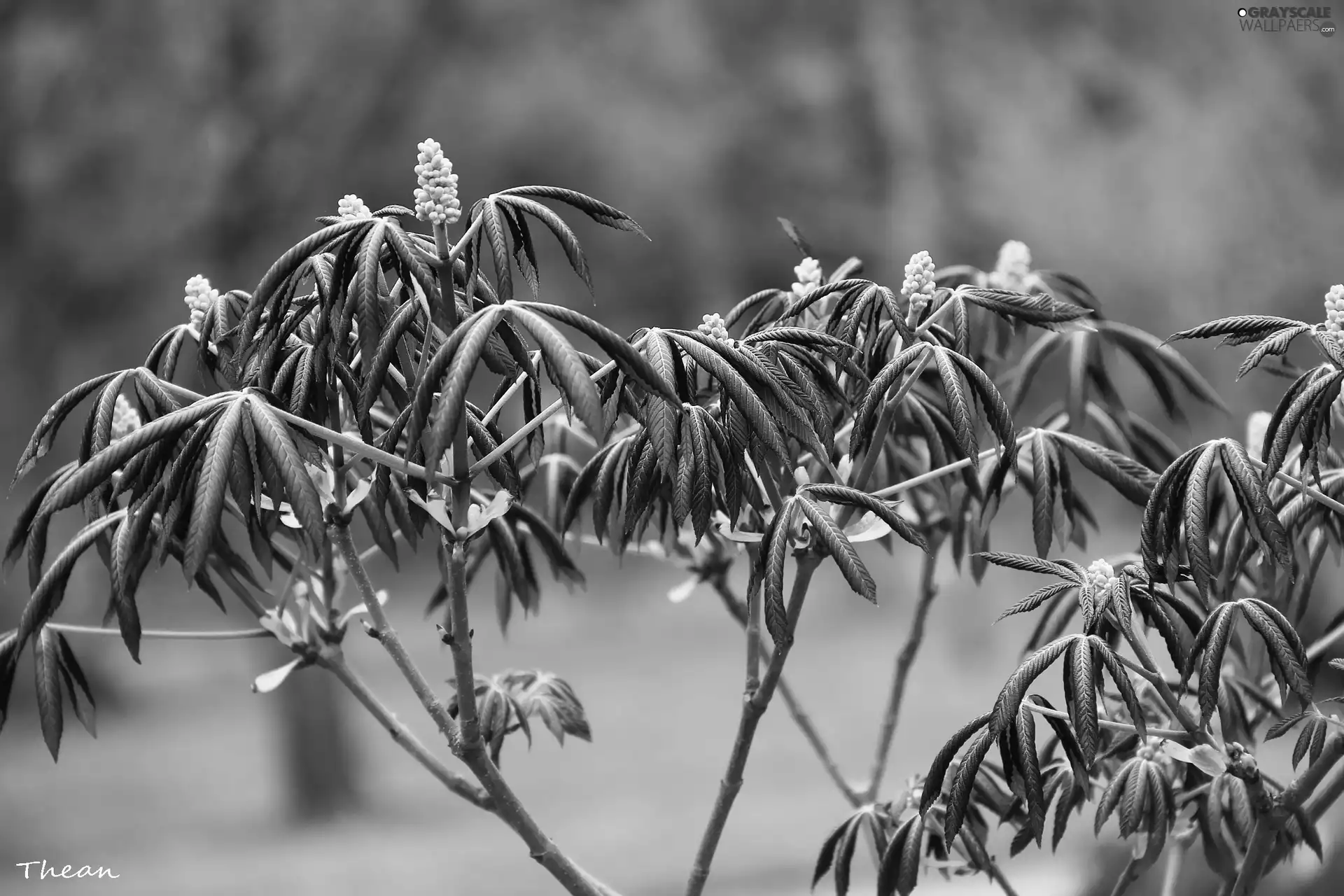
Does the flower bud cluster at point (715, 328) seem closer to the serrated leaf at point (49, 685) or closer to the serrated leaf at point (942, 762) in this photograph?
the serrated leaf at point (942, 762)

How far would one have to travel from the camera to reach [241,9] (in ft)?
9.72

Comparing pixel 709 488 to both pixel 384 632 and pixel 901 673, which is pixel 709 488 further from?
pixel 901 673

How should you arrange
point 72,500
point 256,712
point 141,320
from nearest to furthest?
1. point 72,500
2. point 141,320
3. point 256,712

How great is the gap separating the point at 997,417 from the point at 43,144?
283 cm

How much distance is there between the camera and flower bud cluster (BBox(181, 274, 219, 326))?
0.75 meters

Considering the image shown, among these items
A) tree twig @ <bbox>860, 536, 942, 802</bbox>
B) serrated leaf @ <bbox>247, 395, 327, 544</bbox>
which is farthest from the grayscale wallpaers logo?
serrated leaf @ <bbox>247, 395, 327, 544</bbox>

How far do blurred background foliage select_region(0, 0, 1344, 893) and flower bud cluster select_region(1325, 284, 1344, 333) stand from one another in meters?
2.41

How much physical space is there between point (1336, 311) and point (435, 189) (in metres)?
0.51

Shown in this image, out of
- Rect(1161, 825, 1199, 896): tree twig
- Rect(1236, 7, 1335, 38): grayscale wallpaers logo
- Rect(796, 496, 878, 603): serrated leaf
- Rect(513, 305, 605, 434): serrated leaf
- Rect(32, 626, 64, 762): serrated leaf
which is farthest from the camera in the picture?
Rect(1236, 7, 1335, 38): grayscale wallpaers logo

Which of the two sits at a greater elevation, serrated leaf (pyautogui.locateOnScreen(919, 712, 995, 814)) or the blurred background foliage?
the blurred background foliage

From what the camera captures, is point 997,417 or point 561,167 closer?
point 997,417

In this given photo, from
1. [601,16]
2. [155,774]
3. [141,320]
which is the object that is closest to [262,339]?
[141,320]

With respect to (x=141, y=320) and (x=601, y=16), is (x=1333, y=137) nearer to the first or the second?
(x=601, y=16)

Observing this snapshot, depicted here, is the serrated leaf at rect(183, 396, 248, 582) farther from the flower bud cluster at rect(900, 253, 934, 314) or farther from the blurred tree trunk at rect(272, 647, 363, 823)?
the blurred tree trunk at rect(272, 647, 363, 823)
